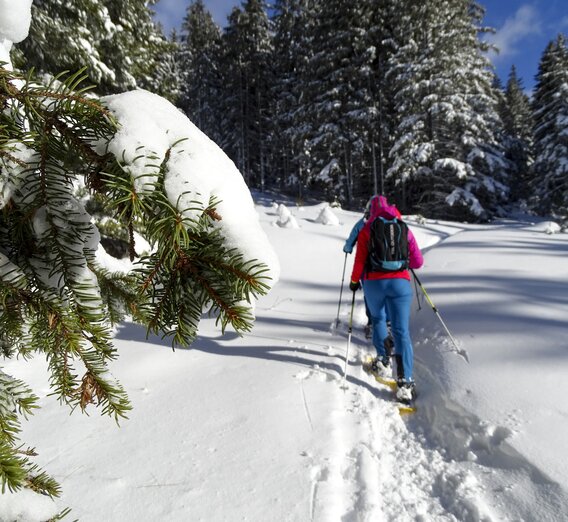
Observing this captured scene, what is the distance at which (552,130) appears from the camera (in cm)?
2420

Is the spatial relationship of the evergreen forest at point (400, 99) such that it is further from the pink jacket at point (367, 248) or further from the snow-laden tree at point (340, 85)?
the pink jacket at point (367, 248)

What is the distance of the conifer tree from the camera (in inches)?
28.6

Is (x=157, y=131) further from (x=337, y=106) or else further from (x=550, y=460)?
(x=337, y=106)

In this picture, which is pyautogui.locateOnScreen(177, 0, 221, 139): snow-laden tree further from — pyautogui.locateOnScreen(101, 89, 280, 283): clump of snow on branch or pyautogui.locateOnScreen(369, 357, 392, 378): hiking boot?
pyautogui.locateOnScreen(101, 89, 280, 283): clump of snow on branch

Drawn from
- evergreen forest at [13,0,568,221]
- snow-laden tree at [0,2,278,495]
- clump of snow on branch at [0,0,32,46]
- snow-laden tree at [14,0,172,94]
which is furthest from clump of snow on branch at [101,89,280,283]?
evergreen forest at [13,0,568,221]

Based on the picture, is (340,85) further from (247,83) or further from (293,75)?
(247,83)

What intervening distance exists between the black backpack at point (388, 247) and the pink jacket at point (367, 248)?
8 cm

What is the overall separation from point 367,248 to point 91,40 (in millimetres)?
5554

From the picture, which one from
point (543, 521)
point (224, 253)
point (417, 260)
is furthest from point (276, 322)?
point (224, 253)

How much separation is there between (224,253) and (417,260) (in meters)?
3.67

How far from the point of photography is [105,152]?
77cm

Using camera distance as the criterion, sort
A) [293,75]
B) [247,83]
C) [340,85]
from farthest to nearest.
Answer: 1. [247,83]
2. [293,75]
3. [340,85]

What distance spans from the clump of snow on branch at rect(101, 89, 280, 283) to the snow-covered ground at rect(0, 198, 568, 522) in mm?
734

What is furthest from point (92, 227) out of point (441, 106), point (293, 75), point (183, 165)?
point (293, 75)
